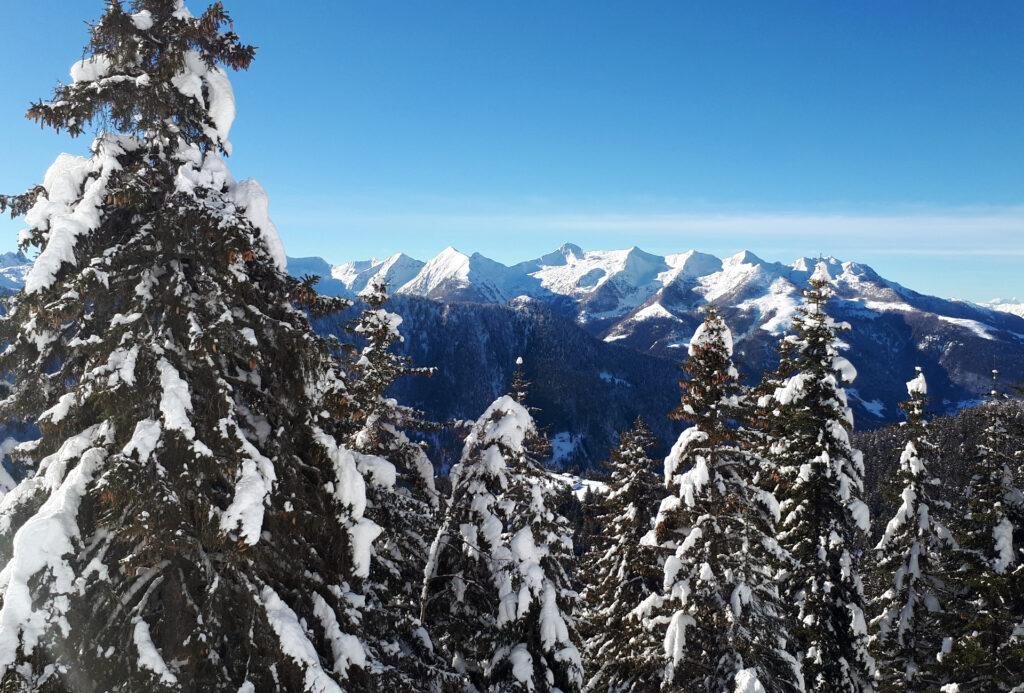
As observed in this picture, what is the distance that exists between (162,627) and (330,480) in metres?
2.07

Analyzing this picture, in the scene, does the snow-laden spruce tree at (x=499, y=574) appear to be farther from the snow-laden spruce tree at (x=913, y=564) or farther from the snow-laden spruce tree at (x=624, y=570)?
the snow-laden spruce tree at (x=913, y=564)

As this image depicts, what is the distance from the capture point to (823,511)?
55.1 ft

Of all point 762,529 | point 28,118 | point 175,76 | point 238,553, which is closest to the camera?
point 238,553

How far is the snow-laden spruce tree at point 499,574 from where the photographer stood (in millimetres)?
12086

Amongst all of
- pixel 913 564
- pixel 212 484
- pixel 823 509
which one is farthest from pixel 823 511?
pixel 212 484

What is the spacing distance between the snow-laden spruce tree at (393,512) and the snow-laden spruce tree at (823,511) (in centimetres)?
998

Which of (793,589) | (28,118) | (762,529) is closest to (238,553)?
(28,118)

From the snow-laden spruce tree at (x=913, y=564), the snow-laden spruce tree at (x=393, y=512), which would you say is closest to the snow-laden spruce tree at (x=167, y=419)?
the snow-laden spruce tree at (x=393, y=512)

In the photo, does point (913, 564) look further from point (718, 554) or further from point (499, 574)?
point (499, 574)

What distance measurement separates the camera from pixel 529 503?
12680 mm

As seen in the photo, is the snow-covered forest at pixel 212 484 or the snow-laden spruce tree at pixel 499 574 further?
the snow-laden spruce tree at pixel 499 574

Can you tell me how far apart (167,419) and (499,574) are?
26.4 ft

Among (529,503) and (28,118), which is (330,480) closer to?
(28,118)

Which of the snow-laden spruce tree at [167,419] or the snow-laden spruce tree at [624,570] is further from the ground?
the snow-laden spruce tree at [167,419]
